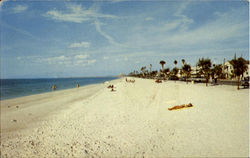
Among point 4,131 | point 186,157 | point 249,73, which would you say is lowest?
point 4,131

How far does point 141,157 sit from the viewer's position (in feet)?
18.8

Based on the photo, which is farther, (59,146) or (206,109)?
(206,109)

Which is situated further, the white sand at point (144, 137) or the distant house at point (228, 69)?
the distant house at point (228, 69)

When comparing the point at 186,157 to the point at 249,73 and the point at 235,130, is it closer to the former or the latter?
the point at 235,130

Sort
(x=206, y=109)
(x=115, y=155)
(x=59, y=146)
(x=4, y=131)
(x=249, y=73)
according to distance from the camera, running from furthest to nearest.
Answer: (x=249, y=73) < (x=206, y=109) < (x=4, y=131) < (x=59, y=146) < (x=115, y=155)

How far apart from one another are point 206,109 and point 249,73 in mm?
56785

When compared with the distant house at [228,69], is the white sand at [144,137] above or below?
below

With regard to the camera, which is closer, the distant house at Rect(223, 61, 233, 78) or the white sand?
the white sand

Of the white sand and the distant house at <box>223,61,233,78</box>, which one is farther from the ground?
the distant house at <box>223,61,233,78</box>

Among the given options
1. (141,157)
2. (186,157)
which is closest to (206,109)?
(186,157)

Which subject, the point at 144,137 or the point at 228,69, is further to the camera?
the point at 228,69

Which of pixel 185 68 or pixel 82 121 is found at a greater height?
pixel 185 68

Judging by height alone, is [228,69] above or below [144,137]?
above

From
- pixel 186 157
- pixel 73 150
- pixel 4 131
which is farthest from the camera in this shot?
pixel 4 131
